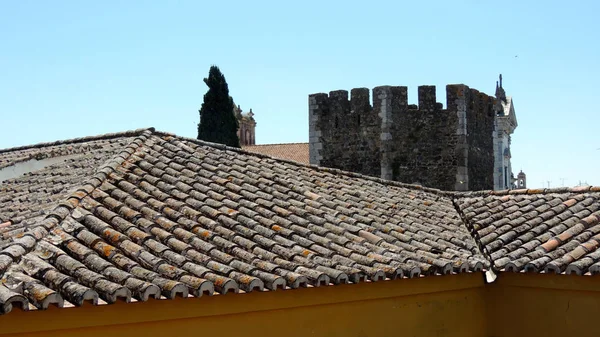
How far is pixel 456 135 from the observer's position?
21.8m

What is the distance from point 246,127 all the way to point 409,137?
28.3 m

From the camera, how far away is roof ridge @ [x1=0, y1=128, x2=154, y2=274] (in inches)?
263

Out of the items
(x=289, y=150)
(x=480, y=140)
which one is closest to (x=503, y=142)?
(x=480, y=140)

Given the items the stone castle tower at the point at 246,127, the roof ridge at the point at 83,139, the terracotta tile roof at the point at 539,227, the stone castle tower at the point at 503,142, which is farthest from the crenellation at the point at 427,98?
the stone castle tower at the point at 246,127

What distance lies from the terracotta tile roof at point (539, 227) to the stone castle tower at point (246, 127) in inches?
1401

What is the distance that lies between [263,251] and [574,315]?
4.06 metres

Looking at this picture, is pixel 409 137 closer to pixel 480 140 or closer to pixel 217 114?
pixel 480 140

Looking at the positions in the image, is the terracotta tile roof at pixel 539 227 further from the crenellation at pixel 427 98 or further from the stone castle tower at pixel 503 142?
the stone castle tower at pixel 503 142

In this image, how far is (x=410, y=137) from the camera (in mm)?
22016

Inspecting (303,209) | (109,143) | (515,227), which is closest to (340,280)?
(303,209)

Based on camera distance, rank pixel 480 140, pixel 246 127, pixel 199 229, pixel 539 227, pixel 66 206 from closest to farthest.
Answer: pixel 66 206 → pixel 199 229 → pixel 539 227 → pixel 480 140 → pixel 246 127

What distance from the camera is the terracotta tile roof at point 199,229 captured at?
6621 millimetres

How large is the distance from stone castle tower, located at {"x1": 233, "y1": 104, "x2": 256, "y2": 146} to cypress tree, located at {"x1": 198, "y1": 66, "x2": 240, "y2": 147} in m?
20.5

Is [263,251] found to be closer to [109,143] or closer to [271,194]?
[271,194]
